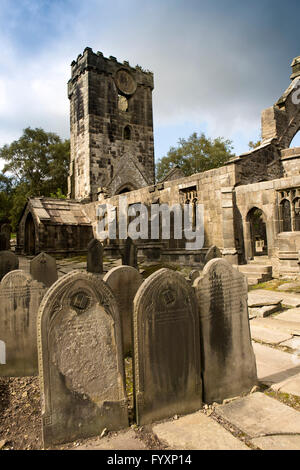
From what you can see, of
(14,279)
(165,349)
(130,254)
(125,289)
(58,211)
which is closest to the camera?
(165,349)

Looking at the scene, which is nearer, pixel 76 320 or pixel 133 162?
pixel 76 320

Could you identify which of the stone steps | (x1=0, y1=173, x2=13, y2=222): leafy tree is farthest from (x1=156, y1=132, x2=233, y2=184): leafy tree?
the stone steps

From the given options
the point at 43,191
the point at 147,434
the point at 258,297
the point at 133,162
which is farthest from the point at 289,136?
the point at 43,191

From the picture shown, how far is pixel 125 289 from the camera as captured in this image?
14.0 ft

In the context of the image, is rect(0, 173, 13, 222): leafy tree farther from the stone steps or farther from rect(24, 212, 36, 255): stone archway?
the stone steps

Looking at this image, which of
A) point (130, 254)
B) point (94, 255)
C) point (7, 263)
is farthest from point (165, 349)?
point (130, 254)

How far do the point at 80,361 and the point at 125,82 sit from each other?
25.9 metres

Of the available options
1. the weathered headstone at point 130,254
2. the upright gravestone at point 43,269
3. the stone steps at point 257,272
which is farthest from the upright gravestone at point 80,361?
the stone steps at point 257,272

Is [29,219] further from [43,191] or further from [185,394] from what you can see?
[43,191]

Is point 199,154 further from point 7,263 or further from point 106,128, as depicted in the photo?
point 7,263

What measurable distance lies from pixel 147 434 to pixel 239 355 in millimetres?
1173

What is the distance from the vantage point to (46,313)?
226 cm

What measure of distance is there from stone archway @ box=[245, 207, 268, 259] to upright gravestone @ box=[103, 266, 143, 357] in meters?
6.58

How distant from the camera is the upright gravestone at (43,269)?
577 cm
